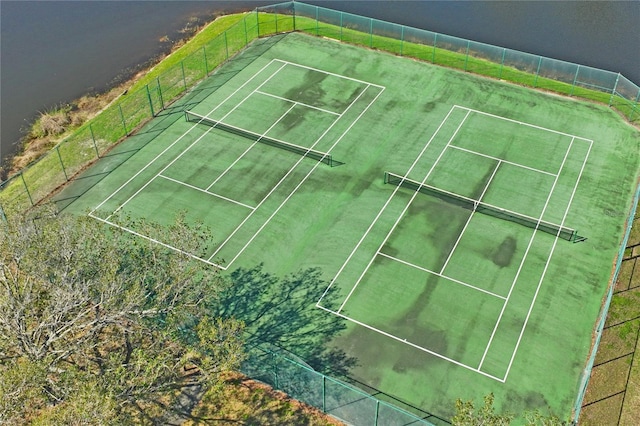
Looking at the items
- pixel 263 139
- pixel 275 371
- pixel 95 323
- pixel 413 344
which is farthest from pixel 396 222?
pixel 95 323

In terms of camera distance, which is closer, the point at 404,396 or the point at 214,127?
the point at 404,396

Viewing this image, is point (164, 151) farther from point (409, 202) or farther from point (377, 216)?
point (409, 202)

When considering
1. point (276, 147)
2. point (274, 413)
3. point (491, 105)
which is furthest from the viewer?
point (491, 105)

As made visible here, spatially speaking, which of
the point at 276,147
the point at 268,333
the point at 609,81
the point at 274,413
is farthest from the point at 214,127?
the point at 609,81

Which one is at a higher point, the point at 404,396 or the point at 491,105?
the point at 491,105

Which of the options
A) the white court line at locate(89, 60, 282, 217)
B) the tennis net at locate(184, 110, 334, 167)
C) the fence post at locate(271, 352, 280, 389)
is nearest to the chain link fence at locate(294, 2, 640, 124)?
the white court line at locate(89, 60, 282, 217)

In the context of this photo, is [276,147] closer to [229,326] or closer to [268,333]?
[268,333]
